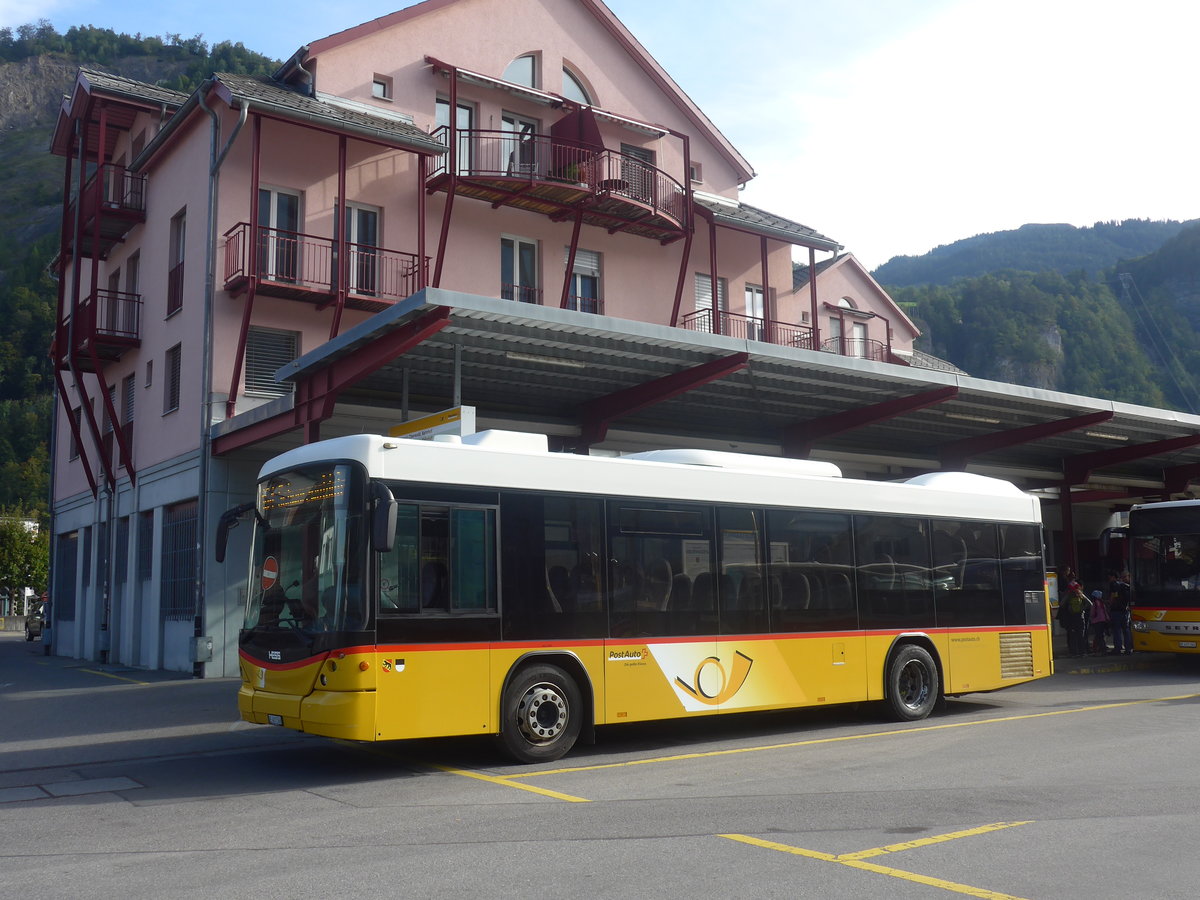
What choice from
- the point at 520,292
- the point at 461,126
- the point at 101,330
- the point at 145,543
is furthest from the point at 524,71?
the point at 145,543

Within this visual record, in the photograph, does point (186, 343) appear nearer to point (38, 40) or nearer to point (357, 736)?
point (357, 736)

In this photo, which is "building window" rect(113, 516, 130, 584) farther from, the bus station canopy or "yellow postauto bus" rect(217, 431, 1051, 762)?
"yellow postauto bus" rect(217, 431, 1051, 762)

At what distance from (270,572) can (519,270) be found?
696 inches

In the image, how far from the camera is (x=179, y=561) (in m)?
23.8

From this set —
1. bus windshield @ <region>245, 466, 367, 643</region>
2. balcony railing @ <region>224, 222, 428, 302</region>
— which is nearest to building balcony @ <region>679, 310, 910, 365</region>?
balcony railing @ <region>224, 222, 428, 302</region>

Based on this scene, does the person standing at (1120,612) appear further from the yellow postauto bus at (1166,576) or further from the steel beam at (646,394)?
the steel beam at (646,394)

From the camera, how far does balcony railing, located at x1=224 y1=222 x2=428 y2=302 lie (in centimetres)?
2245

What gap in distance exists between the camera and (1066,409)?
2277cm

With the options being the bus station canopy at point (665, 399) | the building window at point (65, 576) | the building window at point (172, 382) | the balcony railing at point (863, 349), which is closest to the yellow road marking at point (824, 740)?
the bus station canopy at point (665, 399)

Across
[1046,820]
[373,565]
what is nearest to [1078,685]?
[1046,820]

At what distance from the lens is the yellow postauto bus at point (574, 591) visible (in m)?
9.56

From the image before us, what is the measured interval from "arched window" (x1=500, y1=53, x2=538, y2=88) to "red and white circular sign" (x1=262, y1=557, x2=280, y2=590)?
65.9ft

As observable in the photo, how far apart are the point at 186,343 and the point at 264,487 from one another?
1443 cm

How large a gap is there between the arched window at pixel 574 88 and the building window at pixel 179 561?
1382cm
